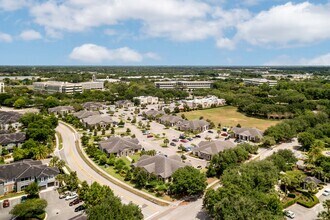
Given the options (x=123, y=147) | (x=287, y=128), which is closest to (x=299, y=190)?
(x=287, y=128)

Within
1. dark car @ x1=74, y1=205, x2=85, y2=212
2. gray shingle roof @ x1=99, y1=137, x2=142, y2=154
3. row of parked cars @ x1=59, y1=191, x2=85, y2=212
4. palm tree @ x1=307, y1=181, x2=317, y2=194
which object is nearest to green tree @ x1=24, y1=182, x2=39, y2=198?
row of parked cars @ x1=59, y1=191, x2=85, y2=212

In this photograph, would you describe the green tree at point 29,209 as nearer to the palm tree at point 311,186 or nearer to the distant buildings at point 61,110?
the palm tree at point 311,186

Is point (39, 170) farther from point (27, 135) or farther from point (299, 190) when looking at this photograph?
point (299, 190)

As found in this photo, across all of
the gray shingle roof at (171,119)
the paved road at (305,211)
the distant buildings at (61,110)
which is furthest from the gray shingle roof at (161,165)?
the distant buildings at (61,110)

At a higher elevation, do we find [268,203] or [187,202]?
[268,203]

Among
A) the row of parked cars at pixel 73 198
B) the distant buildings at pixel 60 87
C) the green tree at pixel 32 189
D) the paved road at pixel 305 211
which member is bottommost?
the paved road at pixel 305 211

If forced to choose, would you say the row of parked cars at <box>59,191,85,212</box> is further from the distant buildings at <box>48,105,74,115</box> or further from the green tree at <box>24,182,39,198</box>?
the distant buildings at <box>48,105,74,115</box>
